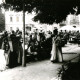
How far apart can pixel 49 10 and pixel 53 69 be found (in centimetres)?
363

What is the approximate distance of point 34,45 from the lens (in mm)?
15789

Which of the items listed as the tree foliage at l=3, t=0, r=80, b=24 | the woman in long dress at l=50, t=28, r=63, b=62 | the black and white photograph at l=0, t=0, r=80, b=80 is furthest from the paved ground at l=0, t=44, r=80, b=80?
the tree foliage at l=3, t=0, r=80, b=24

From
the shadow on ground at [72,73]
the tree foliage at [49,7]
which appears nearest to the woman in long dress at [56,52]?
the tree foliage at [49,7]

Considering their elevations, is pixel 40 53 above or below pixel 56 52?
below

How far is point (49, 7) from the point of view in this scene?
13.8 m

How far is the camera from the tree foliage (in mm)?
12877

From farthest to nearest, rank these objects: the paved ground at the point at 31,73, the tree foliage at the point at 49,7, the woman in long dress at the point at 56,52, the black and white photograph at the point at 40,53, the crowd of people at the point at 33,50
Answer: the woman in long dress at the point at 56,52 < the crowd of people at the point at 33,50 < the tree foliage at the point at 49,7 < the black and white photograph at the point at 40,53 < the paved ground at the point at 31,73

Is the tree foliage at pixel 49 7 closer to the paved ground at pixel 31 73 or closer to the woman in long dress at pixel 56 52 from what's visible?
the woman in long dress at pixel 56 52

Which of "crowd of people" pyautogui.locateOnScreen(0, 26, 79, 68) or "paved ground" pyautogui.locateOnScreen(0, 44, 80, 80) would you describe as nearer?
"paved ground" pyautogui.locateOnScreen(0, 44, 80, 80)

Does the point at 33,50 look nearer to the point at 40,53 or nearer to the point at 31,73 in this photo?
the point at 40,53

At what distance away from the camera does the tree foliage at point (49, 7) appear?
12.9 metres

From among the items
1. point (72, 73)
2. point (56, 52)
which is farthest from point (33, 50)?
point (72, 73)

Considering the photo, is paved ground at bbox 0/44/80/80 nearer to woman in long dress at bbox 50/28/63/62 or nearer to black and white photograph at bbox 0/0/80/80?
black and white photograph at bbox 0/0/80/80

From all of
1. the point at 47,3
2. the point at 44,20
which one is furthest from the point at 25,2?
the point at 44,20
